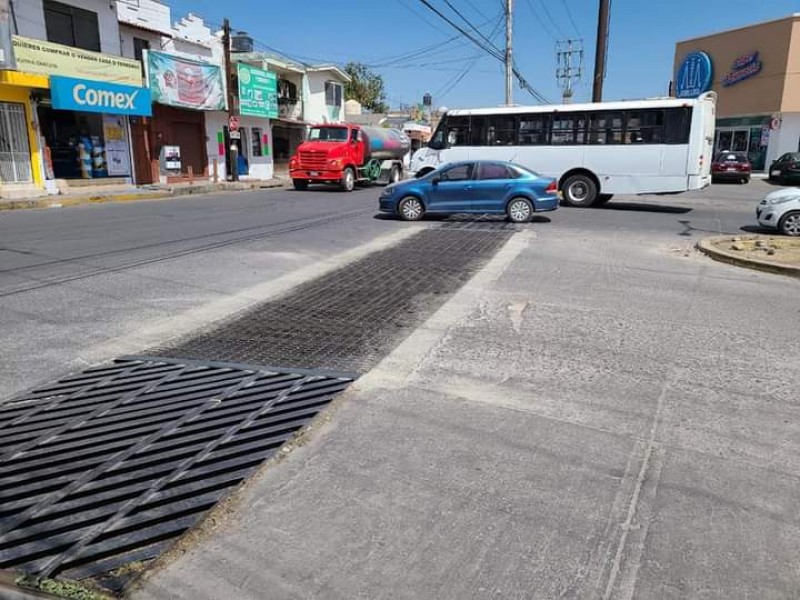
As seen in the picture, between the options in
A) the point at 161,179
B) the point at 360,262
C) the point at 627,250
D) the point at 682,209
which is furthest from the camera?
the point at 161,179

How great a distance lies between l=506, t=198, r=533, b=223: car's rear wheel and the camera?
14.5m

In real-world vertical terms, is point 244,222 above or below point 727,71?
below

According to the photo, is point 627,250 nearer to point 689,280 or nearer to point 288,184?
point 689,280

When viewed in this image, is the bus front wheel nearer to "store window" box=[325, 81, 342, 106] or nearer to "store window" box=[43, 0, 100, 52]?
"store window" box=[43, 0, 100, 52]

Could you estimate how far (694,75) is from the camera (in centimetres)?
4666

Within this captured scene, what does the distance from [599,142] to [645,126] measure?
1270 millimetres

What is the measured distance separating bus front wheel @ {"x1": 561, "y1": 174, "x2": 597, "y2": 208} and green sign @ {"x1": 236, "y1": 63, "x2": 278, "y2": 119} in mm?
19897

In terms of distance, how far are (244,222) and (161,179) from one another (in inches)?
612

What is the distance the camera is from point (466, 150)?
20.0 m

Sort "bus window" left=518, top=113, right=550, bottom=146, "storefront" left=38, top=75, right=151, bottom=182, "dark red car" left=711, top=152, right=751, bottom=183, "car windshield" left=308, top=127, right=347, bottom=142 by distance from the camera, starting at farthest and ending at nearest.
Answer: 1. "dark red car" left=711, top=152, right=751, bottom=183
2. "car windshield" left=308, top=127, right=347, bottom=142
3. "storefront" left=38, top=75, right=151, bottom=182
4. "bus window" left=518, top=113, right=550, bottom=146

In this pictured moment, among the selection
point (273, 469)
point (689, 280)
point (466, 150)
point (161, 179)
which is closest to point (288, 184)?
point (161, 179)

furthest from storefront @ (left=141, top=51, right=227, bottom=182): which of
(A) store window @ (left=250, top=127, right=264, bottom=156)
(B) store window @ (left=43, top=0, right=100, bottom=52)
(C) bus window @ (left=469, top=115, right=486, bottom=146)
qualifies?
(C) bus window @ (left=469, top=115, right=486, bottom=146)

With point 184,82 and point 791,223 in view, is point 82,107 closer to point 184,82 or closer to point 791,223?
point 184,82

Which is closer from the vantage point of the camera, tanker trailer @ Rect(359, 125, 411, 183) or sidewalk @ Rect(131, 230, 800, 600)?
sidewalk @ Rect(131, 230, 800, 600)
